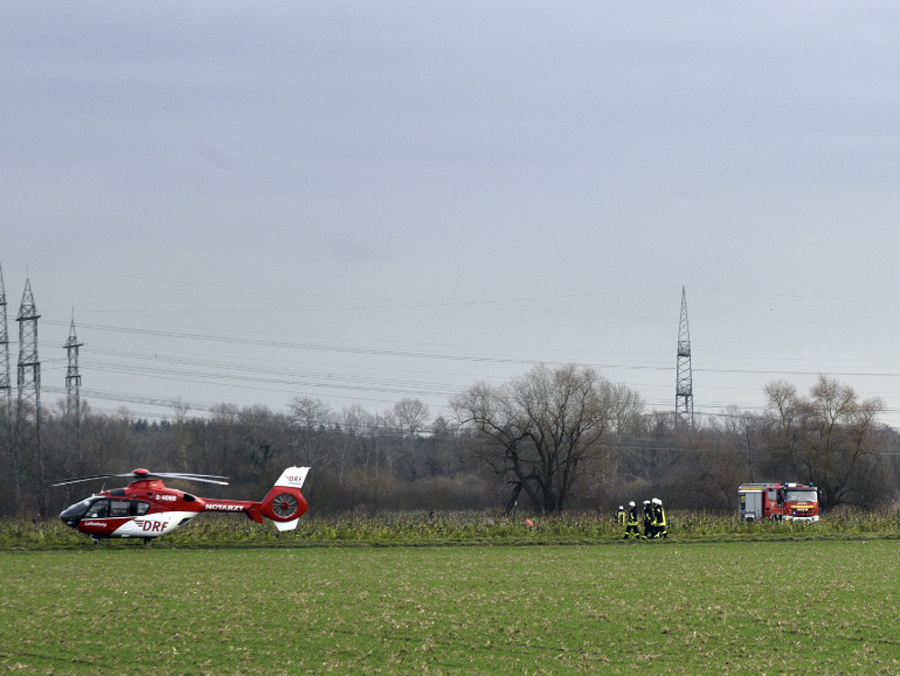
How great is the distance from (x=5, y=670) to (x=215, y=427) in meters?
75.6

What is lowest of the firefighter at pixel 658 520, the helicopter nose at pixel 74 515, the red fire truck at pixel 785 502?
the red fire truck at pixel 785 502

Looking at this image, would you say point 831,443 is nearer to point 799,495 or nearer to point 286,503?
point 799,495

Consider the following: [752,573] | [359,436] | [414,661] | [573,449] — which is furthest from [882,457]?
[414,661]

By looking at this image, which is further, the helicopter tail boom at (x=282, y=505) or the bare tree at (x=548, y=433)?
the bare tree at (x=548, y=433)

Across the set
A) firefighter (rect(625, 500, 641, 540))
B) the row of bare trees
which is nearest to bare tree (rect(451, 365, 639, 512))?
the row of bare trees

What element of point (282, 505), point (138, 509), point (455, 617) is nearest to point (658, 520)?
point (282, 505)

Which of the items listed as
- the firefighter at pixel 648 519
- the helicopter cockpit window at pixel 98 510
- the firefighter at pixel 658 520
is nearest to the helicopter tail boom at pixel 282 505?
the helicopter cockpit window at pixel 98 510

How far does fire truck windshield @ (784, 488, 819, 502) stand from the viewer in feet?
194

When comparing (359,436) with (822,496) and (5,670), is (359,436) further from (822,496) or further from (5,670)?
(5,670)

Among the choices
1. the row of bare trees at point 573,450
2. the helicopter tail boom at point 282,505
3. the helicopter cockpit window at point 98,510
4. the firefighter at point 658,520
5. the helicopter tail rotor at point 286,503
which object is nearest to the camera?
the helicopter cockpit window at point 98,510

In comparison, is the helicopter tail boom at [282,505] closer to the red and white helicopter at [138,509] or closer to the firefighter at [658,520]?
the red and white helicopter at [138,509]

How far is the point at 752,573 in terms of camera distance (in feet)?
80.4

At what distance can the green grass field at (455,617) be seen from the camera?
45.1 feet

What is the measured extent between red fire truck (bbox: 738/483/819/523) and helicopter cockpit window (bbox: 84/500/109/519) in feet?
114
